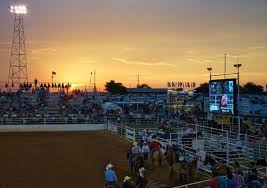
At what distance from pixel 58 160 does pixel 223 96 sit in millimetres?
9637

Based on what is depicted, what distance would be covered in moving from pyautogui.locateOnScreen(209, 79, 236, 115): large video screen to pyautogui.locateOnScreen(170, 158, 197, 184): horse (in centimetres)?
792

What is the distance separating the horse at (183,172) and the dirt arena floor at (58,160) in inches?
94.6

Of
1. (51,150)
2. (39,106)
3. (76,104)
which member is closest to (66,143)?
(51,150)

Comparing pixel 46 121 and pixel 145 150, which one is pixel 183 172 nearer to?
pixel 145 150

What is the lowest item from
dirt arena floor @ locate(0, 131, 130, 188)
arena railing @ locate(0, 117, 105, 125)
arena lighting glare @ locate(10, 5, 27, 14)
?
dirt arena floor @ locate(0, 131, 130, 188)

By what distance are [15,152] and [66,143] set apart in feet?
16.1

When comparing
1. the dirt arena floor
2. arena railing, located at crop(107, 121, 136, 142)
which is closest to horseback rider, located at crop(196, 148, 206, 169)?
the dirt arena floor

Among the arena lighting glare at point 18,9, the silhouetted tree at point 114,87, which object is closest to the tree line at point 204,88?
the silhouetted tree at point 114,87

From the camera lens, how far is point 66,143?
2822 cm

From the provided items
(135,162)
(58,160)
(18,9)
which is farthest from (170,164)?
(18,9)

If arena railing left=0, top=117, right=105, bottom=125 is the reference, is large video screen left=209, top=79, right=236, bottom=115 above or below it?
above

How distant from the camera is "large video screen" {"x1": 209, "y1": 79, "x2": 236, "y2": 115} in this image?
74.3 ft

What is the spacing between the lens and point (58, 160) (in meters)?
21.3

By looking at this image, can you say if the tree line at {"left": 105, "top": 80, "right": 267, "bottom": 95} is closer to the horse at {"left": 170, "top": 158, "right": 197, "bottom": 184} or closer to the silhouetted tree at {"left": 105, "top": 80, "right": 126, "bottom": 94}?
the silhouetted tree at {"left": 105, "top": 80, "right": 126, "bottom": 94}
